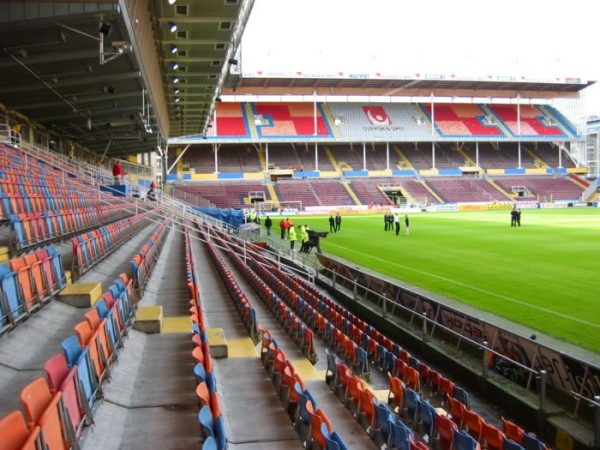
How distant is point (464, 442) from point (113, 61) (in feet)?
40.5

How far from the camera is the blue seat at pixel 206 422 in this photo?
341 cm

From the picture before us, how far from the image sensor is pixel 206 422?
11.4 feet

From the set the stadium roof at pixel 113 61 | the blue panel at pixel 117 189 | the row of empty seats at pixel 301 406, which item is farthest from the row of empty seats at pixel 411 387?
the blue panel at pixel 117 189

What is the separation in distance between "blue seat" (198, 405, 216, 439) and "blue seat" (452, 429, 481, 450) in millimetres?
2216

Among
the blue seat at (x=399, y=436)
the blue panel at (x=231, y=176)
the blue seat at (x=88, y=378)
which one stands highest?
the blue panel at (x=231, y=176)

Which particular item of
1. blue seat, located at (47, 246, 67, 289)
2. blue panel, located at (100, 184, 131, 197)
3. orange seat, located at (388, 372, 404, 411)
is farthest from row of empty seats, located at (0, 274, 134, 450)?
blue panel, located at (100, 184, 131, 197)

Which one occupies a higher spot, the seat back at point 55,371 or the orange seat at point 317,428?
the seat back at point 55,371

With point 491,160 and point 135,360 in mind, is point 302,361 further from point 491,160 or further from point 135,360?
point 491,160

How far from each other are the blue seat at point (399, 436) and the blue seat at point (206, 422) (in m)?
1.69

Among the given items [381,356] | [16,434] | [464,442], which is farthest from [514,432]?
[16,434]

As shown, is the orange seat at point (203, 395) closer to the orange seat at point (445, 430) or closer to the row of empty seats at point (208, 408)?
the row of empty seats at point (208, 408)

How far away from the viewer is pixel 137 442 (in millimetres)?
3859

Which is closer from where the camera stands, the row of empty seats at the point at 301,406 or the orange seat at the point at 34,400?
the orange seat at the point at 34,400

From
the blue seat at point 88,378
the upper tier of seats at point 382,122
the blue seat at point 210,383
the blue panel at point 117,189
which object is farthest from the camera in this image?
the upper tier of seats at point 382,122
